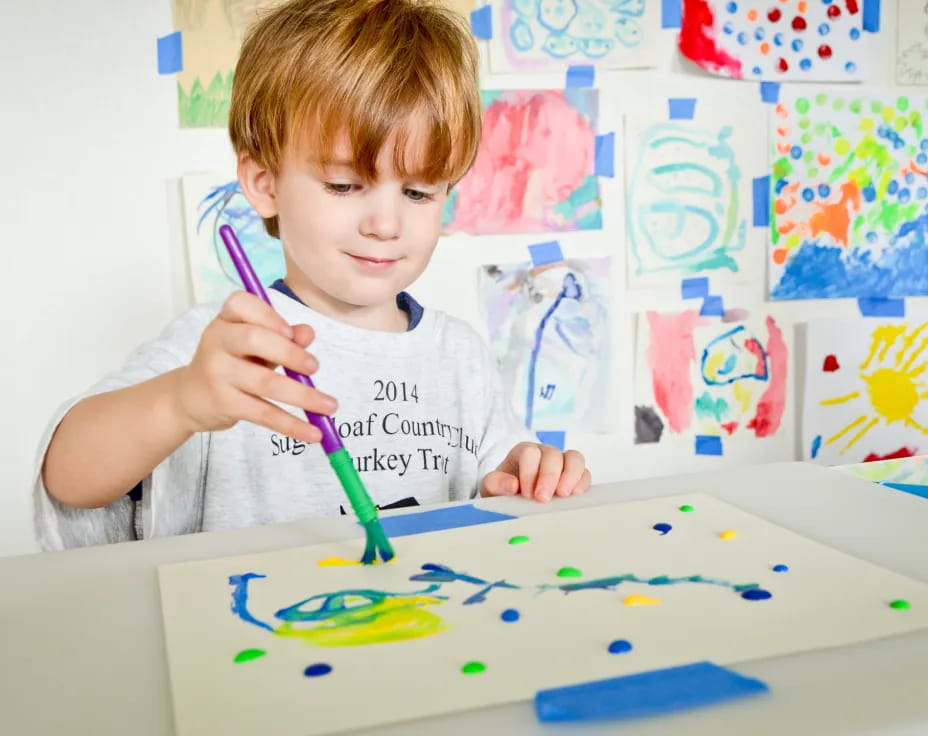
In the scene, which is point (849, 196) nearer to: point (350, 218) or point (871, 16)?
point (871, 16)

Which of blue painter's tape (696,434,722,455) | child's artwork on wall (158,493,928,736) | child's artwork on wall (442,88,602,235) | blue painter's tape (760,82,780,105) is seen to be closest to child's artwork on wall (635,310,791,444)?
blue painter's tape (696,434,722,455)

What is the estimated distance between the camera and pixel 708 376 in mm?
1439

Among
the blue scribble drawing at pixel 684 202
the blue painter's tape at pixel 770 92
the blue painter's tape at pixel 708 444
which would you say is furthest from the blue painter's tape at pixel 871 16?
the blue painter's tape at pixel 708 444

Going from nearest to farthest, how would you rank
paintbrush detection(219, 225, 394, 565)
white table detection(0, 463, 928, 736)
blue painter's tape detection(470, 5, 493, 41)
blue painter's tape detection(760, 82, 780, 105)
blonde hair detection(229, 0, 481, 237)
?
white table detection(0, 463, 928, 736)
paintbrush detection(219, 225, 394, 565)
blonde hair detection(229, 0, 481, 237)
blue painter's tape detection(470, 5, 493, 41)
blue painter's tape detection(760, 82, 780, 105)

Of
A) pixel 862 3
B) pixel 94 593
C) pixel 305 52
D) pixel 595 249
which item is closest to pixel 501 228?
pixel 595 249

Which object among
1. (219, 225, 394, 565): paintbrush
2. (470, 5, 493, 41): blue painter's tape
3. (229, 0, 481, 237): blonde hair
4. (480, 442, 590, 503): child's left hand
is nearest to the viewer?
(219, 225, 394, 565): paintbrush

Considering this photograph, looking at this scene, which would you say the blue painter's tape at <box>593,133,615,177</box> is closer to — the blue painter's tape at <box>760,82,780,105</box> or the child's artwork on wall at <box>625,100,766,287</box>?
the child's artwork on wall at <box>625,100,766,287</box>

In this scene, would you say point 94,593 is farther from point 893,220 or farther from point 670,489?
point 893,220

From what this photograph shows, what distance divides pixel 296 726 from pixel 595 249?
1146 millimetres

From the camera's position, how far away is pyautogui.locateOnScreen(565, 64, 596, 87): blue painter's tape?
4.37 feet

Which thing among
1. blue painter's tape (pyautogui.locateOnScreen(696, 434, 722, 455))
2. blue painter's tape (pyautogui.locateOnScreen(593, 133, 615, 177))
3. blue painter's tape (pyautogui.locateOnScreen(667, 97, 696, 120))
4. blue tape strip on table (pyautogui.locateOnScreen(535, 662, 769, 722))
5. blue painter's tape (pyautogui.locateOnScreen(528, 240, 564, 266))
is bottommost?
blue painter's tape (pyautogui.locateOnScreen(696, 434, 722, 455))

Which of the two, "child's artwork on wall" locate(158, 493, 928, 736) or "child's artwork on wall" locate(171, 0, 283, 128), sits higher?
"child's artwork on wall" locate(171, 0, 283, 128)

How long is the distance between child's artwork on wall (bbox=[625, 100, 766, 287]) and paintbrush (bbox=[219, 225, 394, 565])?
0.96m

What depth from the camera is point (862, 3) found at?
1.44 metres
